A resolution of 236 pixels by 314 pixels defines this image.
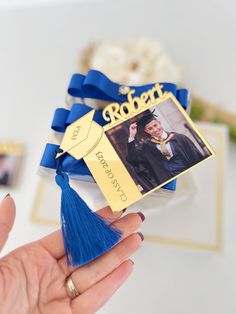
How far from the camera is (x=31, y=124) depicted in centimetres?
107

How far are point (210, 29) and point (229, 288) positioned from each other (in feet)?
2.82

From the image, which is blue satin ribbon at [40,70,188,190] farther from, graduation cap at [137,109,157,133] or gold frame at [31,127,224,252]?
gold frame at [31,127,224,252]

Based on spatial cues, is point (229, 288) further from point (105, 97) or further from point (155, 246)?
point (105, 97)

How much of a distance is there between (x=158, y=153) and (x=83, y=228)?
0.18 metres

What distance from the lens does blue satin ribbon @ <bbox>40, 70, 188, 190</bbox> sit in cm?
58

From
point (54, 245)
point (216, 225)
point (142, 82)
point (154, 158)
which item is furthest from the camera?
point (142, 82)

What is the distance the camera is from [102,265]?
0.61 m

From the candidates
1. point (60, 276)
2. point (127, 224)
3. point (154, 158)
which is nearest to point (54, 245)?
point (60, 276)

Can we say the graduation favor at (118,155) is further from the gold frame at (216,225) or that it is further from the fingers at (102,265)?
the gold frame at (216,225)

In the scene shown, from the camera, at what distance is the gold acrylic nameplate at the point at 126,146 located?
528mm

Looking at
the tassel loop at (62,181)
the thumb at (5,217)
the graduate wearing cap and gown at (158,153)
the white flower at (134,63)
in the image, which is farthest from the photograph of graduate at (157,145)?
the white flower at (134,63)

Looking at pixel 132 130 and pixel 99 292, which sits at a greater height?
pixel 132 130

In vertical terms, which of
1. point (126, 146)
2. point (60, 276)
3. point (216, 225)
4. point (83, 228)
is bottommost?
point (216, 225)

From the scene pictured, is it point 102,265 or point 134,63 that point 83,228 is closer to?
point 102,265
